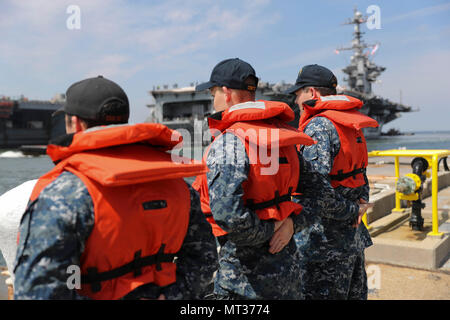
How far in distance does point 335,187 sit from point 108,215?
2056mm

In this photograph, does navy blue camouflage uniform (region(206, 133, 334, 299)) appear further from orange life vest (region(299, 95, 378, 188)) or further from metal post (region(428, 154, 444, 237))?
metal post (region(428, 154, 444, 237))

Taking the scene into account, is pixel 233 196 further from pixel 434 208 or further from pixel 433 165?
pixel 433 165

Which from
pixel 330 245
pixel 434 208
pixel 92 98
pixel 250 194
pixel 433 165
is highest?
pixel 92 98

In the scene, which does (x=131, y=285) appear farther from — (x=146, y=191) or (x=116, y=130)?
(x=116, y=130)

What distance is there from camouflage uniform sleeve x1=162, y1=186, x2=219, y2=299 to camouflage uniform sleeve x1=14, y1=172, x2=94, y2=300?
1.57 feet

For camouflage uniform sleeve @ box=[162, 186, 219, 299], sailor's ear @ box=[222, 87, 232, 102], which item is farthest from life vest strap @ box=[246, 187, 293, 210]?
sailor's ear @ box=[222, 87, 232, 102]

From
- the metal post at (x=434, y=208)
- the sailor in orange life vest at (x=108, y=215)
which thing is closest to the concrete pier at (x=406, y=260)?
the metal post at (x=434, y=208)

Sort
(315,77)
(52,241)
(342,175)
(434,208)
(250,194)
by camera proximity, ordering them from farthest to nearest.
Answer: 1. (434,208)
2. (315,77)
3. (342,175)
4. (250,194)
5. (52,241)

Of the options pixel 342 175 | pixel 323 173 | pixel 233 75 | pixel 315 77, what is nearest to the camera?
pixel 233 75

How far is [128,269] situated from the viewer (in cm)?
144

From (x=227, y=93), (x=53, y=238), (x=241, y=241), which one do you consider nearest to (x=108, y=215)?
(x=53, y=238)

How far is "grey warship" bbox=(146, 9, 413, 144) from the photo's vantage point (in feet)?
165

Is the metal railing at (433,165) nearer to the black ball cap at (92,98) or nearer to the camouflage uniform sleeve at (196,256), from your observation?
the camouflage uniform sleeve at (196,256)

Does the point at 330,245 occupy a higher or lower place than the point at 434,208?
higher
